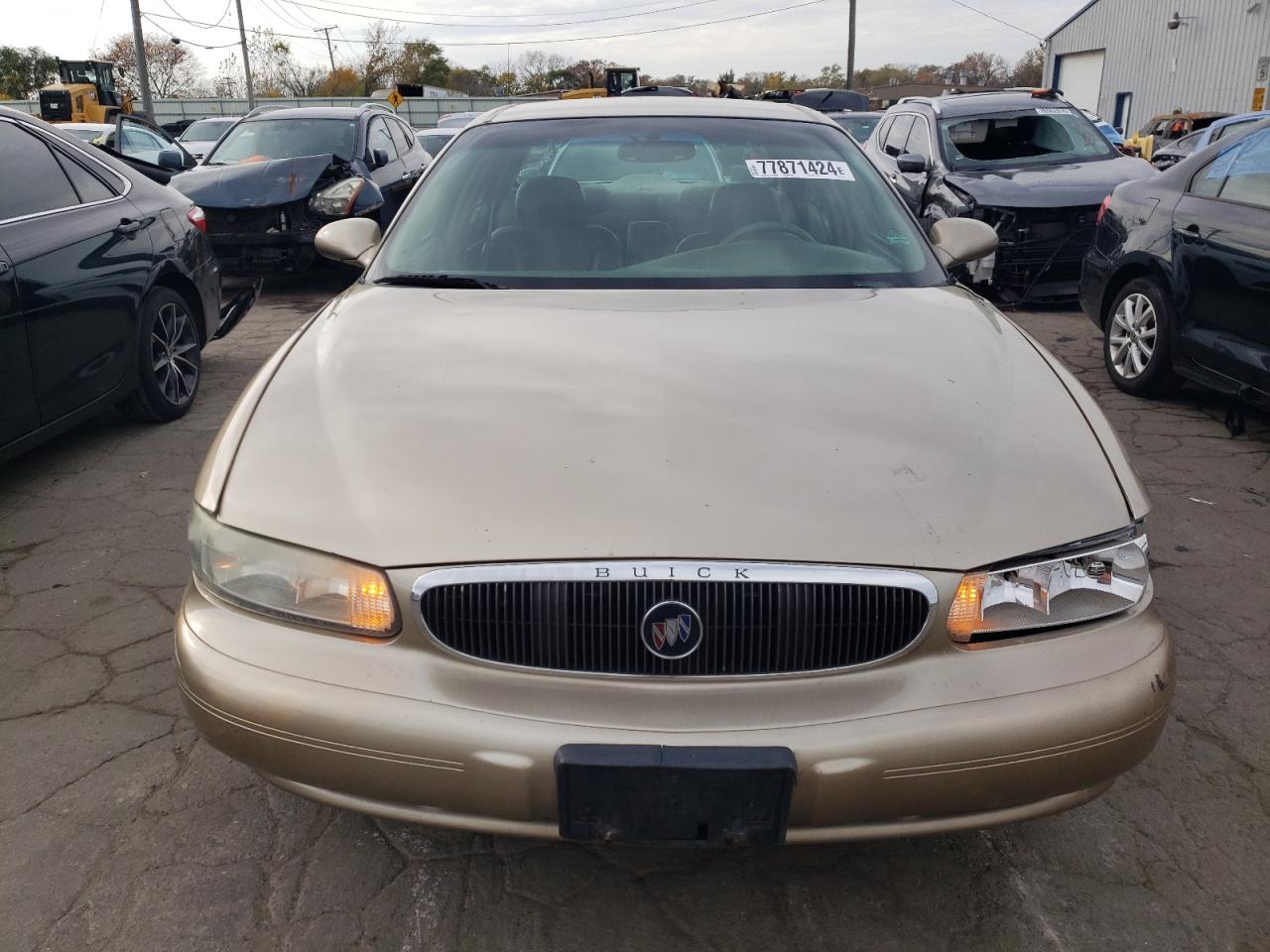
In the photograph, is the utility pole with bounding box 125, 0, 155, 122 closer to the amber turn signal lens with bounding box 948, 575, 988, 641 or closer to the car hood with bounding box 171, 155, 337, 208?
the car hood with bounding box 171, 155, 337, 208

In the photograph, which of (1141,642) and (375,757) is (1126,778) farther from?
(375,757)

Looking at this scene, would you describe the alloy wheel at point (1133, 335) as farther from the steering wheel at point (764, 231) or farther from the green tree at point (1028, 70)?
the green tree at point (1028, 70)

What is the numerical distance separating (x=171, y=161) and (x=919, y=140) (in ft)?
20.7

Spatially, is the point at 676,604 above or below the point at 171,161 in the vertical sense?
below

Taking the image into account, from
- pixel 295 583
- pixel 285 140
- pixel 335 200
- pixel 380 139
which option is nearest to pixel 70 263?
pixel 295 583

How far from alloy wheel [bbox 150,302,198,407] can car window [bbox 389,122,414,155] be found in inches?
224

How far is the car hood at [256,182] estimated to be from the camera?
26.9 feet

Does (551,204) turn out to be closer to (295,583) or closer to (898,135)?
(295,583)

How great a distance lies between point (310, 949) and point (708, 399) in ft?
4.33

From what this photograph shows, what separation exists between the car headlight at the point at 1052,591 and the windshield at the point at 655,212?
1197 mm

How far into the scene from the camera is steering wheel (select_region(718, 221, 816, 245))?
9.73 ft

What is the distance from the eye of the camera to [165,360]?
16.8 feet

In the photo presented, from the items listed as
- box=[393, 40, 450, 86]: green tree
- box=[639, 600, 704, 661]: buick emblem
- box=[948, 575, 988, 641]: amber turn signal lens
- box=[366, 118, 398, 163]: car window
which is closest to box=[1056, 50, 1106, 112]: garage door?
box=[366, 118, 398, 163]: car window

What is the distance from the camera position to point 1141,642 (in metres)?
1.87
